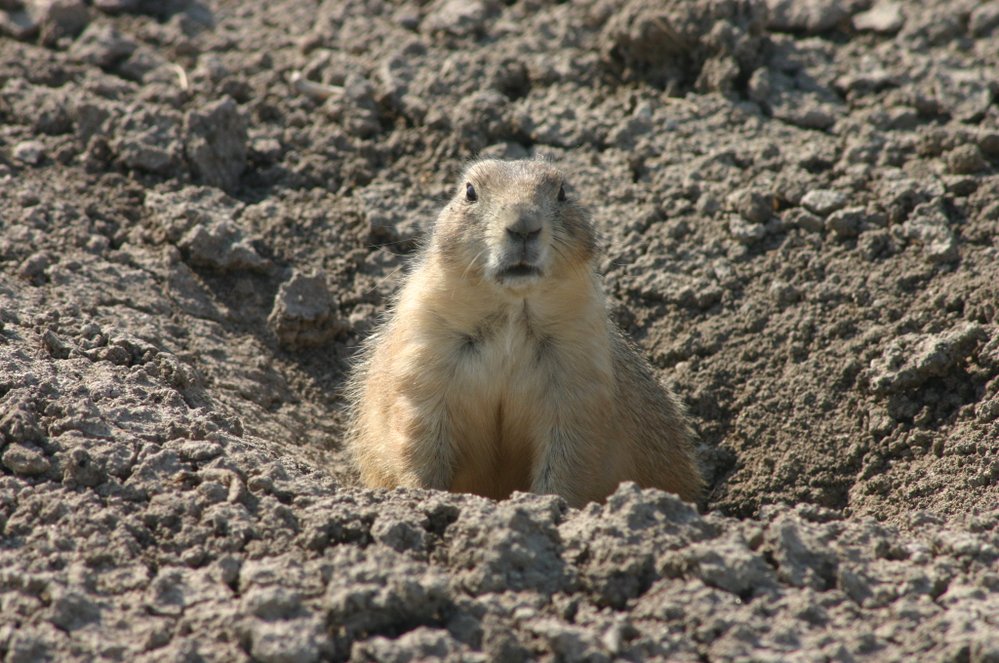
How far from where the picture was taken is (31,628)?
14.8 feet

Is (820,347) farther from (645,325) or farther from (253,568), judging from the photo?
(253,568)

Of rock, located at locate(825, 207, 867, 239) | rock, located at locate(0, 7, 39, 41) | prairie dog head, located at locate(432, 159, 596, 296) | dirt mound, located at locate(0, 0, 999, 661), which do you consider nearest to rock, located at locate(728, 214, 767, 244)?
dirt mound, located at locate(0, 0, 999, 661)

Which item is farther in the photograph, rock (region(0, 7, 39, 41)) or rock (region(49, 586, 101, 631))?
rock (region(0, 7, 39, 41))

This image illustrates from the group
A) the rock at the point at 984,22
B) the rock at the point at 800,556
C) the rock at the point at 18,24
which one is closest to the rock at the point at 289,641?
the rock at the point at 800,556

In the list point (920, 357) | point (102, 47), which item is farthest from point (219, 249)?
point (920, 357)

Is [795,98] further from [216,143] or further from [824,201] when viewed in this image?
[216,143]

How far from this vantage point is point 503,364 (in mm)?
6816

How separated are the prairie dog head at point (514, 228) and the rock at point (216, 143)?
243 cm

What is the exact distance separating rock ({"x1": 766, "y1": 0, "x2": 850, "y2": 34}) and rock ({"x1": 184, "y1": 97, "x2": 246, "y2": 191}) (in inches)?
176

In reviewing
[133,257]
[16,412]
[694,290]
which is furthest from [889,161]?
[16,412]

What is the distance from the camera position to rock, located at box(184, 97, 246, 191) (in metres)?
8.73

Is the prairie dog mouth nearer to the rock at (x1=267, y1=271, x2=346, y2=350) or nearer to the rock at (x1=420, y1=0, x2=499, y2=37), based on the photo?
the rock at (x1=267, y1=271, x2=346, y2=350)

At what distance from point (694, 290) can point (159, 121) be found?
167 inches

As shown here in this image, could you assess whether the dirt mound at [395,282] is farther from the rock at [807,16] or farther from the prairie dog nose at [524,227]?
the prairie dog nose at [524,227]
